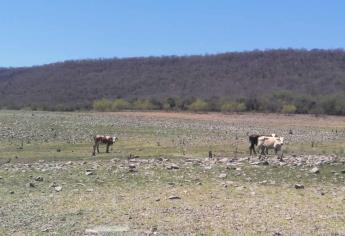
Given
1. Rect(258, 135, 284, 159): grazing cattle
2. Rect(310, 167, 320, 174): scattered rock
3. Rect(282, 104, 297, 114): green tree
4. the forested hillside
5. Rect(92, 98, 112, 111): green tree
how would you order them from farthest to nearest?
the forested hillside → Rect(92, 98, 112, 111): green tree → Rect(282, 104, 297, 114): green tree → Rect(258, 135, 284, 159): grazing cattle → Rect(310, 167, 320, 174): scattered rock

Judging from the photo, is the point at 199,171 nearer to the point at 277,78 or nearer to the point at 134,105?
the point at 134,105

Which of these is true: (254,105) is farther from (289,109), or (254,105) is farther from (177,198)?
(177,198)

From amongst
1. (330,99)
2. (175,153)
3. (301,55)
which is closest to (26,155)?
(175,153)

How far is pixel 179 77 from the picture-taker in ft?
450

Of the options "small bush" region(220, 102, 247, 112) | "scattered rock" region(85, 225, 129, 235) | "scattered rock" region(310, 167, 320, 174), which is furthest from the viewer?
"small bush" region(220, 102, 247, 112)

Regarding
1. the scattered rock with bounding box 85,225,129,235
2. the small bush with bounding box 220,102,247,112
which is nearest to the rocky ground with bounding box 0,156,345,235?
the scattered rock with bounding box 85,225,129,235

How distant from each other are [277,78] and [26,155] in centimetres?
10340

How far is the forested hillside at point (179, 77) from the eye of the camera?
122 meters

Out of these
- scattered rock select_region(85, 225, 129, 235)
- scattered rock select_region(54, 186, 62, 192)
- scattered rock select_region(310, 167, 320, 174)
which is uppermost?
scattered rock select_region(310, 167, 320, 174)

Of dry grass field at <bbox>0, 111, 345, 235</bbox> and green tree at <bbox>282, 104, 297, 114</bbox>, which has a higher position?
green tree at <bbox>282, 104, 297, 114</bbox>

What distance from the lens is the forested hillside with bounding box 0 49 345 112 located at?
399 ft

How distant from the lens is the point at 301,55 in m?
140

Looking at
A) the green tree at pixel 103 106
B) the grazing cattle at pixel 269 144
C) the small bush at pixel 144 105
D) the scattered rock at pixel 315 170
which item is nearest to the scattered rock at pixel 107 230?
the scattered rock at pixel 315 170

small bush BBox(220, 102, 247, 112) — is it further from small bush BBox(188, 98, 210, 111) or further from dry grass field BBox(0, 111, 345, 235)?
dry grass field BBox(0, 111, 345, 235)
